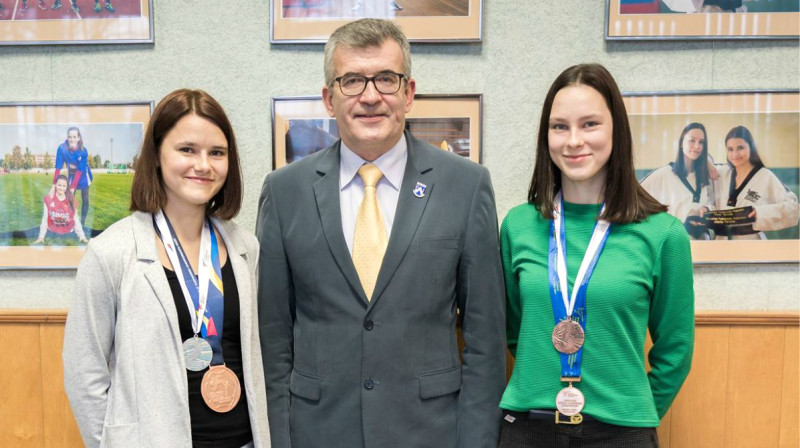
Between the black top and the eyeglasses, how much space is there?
62 cm

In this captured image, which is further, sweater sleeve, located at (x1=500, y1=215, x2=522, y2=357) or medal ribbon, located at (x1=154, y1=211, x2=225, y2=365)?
sweater sleeve, located at (x1=500, y1=215, x2=522, y2=357)

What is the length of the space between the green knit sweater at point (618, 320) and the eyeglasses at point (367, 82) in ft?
2.03

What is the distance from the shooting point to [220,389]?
146 centimetres

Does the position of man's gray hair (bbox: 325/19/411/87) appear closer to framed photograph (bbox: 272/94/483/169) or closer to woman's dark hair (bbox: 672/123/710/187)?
framed photograph (bbox: 272/94/483/169)

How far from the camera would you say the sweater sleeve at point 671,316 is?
5.06 feet

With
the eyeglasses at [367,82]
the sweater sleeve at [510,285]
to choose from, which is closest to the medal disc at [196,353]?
the eyeglasses at [367,82]

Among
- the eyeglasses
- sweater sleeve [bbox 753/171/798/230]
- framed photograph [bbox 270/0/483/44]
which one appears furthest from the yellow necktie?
sweater sleeve [bbox 753/171/798/230]

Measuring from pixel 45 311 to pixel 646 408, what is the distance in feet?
7.80

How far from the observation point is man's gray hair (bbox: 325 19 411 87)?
4.98 feet

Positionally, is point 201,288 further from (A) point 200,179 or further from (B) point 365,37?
(B) point 365,37

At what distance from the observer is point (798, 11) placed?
2248 mm

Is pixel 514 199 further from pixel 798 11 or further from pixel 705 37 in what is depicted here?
pixel 798 11

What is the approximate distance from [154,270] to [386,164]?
71 centimetres

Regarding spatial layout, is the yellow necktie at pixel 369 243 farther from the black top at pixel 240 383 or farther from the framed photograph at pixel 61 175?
the framed photograph at pixel 61 175
